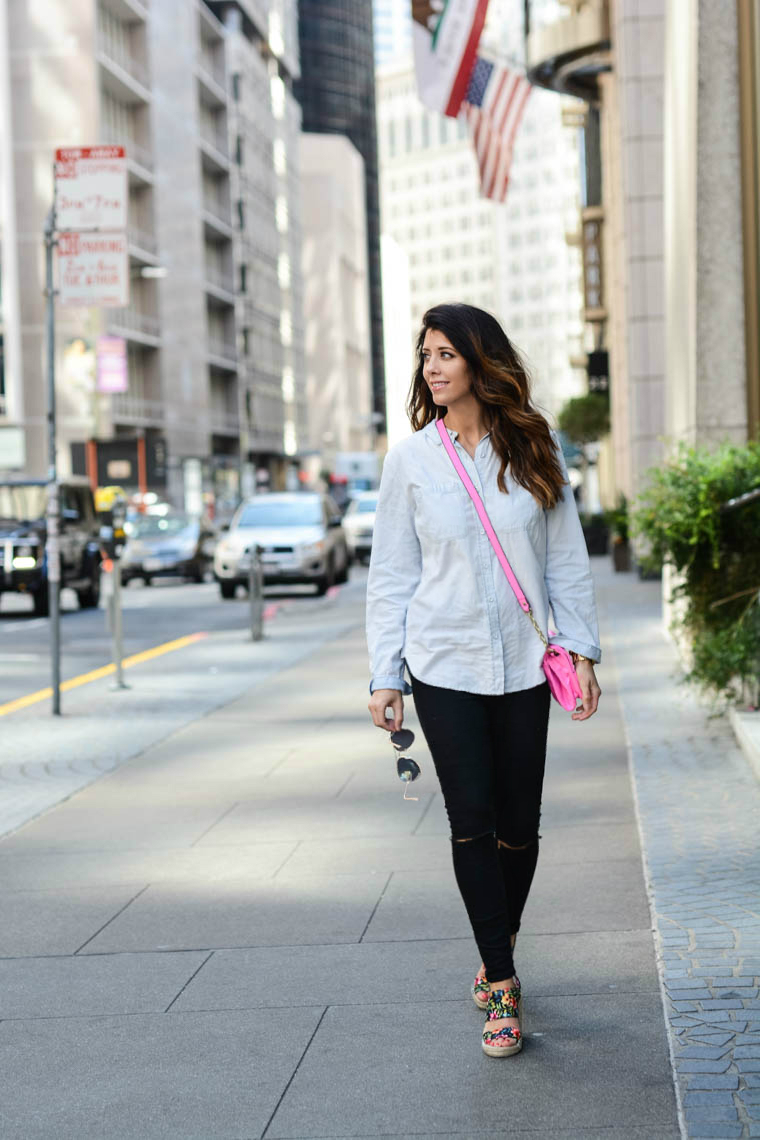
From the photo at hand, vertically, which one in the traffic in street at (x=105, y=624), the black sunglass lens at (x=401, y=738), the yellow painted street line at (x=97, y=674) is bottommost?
the traffic in street at (x=105, y=624)

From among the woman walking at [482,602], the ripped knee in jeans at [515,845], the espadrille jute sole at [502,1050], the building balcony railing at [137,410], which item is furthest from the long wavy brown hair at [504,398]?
the building balcony railing at [137,410]

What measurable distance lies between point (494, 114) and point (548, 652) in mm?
25126

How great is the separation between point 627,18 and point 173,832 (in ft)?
79.6

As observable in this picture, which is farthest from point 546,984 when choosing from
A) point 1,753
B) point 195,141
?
point 195,141

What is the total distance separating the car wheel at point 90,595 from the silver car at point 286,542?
6.53 feet

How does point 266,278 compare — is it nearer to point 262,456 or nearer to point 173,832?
point 262,456

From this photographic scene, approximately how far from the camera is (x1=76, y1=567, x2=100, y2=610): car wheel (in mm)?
28516

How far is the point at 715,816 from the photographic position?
7230 millimetres

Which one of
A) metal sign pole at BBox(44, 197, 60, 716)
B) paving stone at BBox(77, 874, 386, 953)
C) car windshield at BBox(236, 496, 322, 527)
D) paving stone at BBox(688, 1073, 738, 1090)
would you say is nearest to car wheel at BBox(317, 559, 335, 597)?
car windshield at BBox(236, 496, 322, 527)

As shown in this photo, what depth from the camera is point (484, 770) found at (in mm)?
4363

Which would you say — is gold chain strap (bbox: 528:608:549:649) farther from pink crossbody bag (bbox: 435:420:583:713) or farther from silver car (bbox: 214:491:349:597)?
silver car (bbox: 214:491:349:597)

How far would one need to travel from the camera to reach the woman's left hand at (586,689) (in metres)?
4.43

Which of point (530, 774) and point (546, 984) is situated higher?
point (530, 774)

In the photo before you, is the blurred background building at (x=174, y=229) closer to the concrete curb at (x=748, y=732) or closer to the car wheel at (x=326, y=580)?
the car wheel at (x=326, y=580)
